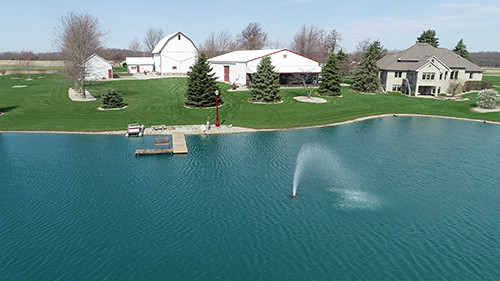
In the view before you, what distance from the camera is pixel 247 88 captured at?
65.2 metres

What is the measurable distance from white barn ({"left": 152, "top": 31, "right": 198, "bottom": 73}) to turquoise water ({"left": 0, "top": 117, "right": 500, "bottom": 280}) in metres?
62.5

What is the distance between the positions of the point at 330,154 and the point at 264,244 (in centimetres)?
1616

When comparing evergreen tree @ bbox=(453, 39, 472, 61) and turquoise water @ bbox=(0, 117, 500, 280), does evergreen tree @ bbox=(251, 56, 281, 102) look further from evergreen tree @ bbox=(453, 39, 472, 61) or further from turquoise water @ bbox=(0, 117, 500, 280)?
evergreen tree @ bbox=(453, 39, 472, 61)

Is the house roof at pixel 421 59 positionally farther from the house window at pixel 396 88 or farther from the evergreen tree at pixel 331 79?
the evergreen tree at pixel 331 79

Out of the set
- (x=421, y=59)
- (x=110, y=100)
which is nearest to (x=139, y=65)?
(x=110, y=100)

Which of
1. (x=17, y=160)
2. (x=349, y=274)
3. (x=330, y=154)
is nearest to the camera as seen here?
(x=349, y=274)

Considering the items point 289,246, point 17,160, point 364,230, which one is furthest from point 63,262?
point 17,160

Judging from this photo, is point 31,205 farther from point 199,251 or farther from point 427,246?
point 427,246

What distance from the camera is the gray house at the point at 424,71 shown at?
199 feet

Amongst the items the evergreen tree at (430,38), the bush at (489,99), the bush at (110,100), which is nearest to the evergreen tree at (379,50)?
the evergreen tree at (430,38)

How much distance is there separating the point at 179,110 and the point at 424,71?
1771 inches

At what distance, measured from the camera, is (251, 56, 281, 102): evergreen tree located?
52.8m

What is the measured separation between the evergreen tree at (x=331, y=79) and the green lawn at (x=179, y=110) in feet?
9.05

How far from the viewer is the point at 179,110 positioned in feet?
155
